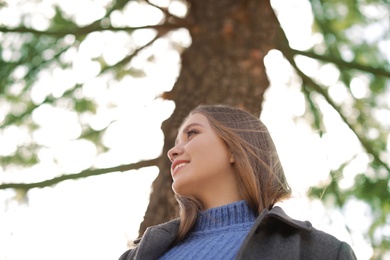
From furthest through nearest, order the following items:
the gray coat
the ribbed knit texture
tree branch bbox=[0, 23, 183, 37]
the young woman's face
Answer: tree branch bbox=[0, 23, 183, 37] < the young woman's face < the ribbed knit texture < the gray coat

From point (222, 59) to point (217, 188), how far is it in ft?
3.72

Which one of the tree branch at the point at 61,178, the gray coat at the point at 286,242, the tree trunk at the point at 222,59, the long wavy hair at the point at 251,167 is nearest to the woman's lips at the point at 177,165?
the long wavy hair at the point at 251,167

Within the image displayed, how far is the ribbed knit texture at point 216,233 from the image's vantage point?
65.5 inches

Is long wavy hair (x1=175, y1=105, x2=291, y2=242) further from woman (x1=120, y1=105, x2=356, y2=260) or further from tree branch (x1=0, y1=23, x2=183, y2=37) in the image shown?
tree branch (x1=0, y1=23, x2=183, y2=37)

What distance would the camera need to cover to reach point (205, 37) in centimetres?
292

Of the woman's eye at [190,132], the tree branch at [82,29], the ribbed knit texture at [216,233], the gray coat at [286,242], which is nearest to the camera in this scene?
the gray coat at [286,242]

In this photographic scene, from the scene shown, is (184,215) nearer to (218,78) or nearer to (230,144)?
(230,144)

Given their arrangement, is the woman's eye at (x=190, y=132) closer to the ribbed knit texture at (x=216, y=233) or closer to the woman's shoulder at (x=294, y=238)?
the ribbed knit texture at (x=216, y=233)

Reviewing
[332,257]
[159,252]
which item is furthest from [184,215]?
[332,257]

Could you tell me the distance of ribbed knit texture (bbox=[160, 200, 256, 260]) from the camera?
1663 mm

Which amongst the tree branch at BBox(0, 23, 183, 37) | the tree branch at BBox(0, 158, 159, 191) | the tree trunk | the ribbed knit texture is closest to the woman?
the ribbed knit texture

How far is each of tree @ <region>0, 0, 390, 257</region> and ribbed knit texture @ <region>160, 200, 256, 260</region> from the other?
91cm

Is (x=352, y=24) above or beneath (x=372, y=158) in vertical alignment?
above

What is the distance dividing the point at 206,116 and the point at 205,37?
1.05 m
